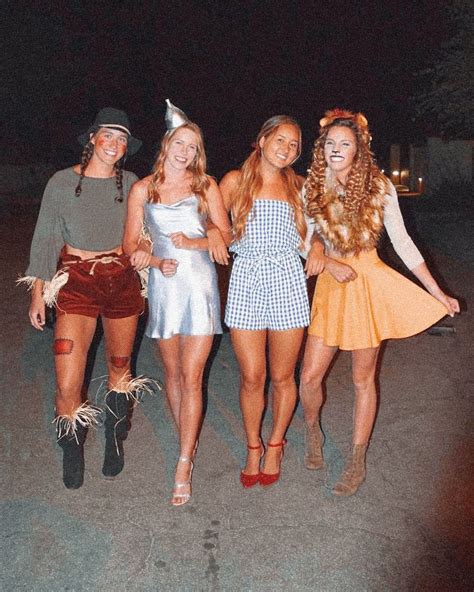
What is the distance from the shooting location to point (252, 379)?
3758 millimetres

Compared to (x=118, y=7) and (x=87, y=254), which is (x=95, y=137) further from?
(x=118, y=7)

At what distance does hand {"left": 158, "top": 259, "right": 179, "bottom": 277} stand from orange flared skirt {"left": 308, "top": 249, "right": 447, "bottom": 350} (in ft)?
3.02

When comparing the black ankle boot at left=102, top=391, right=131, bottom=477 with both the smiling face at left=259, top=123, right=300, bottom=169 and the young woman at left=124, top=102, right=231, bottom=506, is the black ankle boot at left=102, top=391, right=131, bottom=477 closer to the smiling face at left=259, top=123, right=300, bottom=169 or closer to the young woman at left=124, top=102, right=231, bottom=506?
the young woman at left=124, top=102, right=231, bottom=506

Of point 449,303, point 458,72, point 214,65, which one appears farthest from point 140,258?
point 214,65

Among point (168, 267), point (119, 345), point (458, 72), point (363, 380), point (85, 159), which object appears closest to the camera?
point (168, 267)

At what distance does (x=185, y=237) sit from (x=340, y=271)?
2.78 feet

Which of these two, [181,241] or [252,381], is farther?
[252,381]

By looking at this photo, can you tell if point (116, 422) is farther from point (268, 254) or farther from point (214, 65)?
point (214, 65)

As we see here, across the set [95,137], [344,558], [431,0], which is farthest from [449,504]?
[431,0]

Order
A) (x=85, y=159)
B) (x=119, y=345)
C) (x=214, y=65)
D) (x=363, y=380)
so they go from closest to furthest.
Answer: (x=363, y=380), (x=85, y=159), (x=119, y=345), (x=214, y=65)

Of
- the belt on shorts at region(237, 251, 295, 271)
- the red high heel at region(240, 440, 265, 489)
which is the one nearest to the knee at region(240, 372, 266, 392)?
the red high heel at region(240, 440, 265, 489)

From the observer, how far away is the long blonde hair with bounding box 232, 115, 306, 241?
3617mm

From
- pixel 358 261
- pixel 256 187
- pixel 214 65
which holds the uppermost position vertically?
pixel 214 65

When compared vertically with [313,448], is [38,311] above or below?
above
